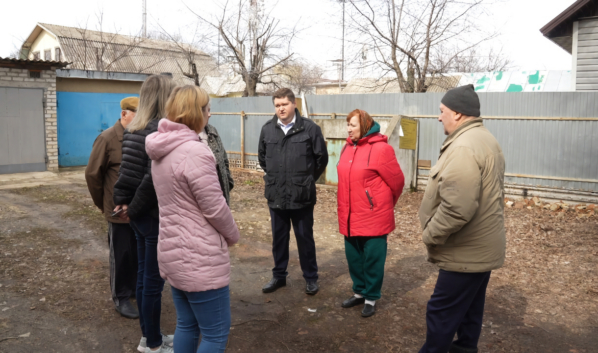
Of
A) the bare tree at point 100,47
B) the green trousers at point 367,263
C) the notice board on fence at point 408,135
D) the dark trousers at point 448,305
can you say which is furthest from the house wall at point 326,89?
the dark trousers at point 448,305

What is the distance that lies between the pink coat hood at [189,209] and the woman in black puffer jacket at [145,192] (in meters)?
0.59

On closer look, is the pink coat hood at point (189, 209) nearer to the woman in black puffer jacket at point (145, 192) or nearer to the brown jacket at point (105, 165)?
the woman in black puffer jacket at point (145, 192)

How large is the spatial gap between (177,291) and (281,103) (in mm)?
2369

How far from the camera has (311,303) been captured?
4465mm

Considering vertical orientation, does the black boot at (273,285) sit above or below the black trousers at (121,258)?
below

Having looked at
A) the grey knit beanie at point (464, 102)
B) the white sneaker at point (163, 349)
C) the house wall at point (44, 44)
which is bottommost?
the white sneaker at point (163, 349)

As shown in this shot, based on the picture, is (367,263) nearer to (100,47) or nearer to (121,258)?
(121,258)

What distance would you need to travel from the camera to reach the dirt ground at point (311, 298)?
146 inches

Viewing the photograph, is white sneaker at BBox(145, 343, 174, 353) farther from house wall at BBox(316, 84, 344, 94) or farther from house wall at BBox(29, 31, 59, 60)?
house wall at BBox(316, 84, 344, 94)

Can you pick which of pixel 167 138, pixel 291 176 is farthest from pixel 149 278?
pixel 291 176

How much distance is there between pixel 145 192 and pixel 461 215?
192 cm

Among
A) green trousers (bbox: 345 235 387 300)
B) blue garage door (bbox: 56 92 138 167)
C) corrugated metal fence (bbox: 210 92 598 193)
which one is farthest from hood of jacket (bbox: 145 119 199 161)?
blue garage door (bbox: 56 92 138 167)

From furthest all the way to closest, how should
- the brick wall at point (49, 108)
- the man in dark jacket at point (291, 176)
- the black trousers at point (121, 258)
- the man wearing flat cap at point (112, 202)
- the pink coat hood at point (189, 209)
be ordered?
the brick wall at point (49, 108), the man in dark jacket at point (291, 176), the black trousers at point (121, 258), the man wearing flat cap at point (112, 202), the pink coat hood at point (189, 209)

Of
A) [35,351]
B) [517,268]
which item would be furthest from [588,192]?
[35,351]
